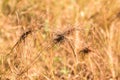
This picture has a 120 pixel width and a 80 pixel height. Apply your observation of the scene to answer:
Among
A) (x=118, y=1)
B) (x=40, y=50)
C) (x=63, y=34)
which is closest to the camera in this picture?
(x=63, y=34)

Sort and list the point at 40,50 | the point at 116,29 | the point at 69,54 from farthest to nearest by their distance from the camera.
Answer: the point at 116,29 → the point at 69,54 → the point at 40,50

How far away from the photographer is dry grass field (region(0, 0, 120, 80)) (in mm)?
1979

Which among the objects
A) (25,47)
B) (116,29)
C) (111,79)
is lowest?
(111,79)

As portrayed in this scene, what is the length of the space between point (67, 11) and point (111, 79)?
2.81 feet

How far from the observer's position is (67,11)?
2.90 m

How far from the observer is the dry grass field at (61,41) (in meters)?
1.98

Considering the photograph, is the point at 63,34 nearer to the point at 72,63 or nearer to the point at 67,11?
the point at 72,63

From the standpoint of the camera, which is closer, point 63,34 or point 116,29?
Result: point 63,34

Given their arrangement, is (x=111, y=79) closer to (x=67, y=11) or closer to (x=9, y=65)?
(x=9, y=65)

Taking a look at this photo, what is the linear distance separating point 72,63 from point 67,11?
69cm

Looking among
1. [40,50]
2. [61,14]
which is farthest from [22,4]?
[40,50]

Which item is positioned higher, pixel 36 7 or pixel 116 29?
pixel 36 7

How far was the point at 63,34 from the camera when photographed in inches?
75.6

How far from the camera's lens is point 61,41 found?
6.41ft
